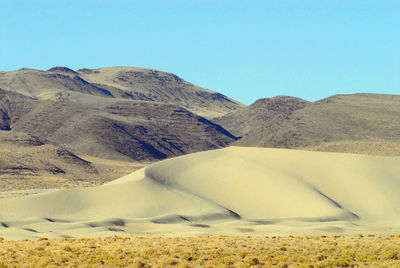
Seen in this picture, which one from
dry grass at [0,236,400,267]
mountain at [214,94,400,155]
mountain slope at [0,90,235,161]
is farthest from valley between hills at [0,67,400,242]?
mountain slope at [0,90,235,161]

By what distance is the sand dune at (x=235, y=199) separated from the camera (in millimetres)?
40250

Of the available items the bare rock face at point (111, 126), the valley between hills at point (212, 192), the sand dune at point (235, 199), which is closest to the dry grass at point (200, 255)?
the valley between hills at point (212, 192)

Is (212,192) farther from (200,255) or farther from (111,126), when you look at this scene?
(111,126)

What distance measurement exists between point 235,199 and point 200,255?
103ft

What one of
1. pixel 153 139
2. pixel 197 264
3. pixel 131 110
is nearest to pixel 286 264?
pixel 197 264

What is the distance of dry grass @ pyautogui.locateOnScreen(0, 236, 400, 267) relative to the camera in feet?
62.4

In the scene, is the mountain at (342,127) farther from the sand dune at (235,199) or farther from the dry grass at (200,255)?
the dry grass at (200,255)

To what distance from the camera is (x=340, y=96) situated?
14925 cm

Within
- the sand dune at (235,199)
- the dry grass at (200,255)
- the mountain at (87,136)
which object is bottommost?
the dry grass at (200,255)

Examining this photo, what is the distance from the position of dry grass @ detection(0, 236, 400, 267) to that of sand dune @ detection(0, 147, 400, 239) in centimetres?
1336

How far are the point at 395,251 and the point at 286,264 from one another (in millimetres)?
4489

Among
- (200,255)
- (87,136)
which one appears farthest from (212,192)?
(87,136)

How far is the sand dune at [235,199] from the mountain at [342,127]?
163 ft

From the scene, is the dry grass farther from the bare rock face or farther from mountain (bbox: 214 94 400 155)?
the bare rock face
